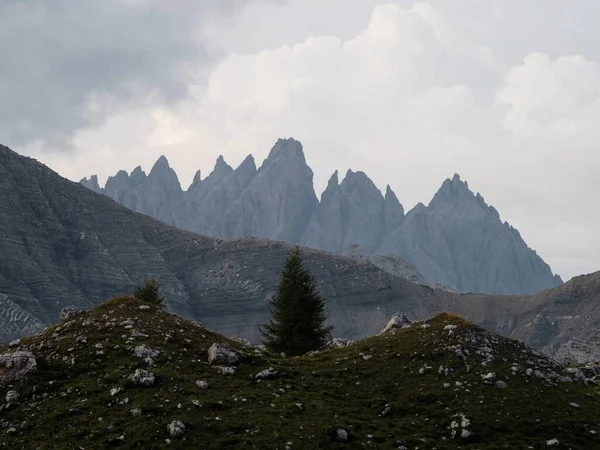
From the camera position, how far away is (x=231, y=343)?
38406 mm

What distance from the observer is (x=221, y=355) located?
1331 inches

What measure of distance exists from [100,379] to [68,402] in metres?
2.36

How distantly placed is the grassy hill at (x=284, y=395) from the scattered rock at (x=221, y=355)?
0.48 m

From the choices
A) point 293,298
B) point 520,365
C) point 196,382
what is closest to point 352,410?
point 196,382

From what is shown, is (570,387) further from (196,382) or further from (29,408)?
(29,408)

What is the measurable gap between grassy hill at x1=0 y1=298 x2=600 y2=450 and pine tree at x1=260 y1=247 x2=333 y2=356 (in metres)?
20.4

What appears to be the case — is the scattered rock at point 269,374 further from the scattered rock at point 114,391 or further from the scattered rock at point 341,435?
the scattered rock at point 114,391

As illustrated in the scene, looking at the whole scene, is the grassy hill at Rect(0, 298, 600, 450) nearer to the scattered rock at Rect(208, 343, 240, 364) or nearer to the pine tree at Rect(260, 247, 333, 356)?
the scattered rock at Rect(208, 343, 240, 364)

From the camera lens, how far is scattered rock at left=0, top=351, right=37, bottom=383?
98.1ft

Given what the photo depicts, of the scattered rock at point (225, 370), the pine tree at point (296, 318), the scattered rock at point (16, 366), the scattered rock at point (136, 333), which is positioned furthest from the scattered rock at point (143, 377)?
the pine tree at point (296, 318)

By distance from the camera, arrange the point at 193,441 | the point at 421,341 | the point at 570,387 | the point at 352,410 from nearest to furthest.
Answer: the point at 193,441
the point at 352,410
the point at 570,387
the point at 421,341

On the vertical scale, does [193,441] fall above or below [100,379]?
below

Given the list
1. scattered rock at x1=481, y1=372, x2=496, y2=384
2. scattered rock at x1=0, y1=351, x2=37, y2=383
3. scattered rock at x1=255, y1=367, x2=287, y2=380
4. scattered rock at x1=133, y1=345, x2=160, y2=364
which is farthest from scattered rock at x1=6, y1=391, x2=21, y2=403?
scattered rock at x1=481, y1=372, x2=496, y2=384

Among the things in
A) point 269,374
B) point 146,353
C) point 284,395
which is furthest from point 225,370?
point 146,353
